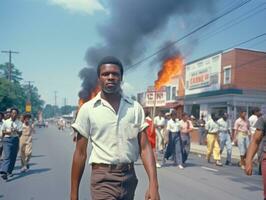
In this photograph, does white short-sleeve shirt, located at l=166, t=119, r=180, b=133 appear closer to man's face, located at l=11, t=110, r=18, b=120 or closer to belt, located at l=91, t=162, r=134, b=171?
man's face, located at l=11, t=110, r=18, b=120

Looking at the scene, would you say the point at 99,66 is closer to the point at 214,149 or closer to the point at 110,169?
the point at 110,169

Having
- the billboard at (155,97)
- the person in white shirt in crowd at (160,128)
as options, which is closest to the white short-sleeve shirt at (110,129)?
the billboard at (155,97)

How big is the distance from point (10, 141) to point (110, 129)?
21.7 ft

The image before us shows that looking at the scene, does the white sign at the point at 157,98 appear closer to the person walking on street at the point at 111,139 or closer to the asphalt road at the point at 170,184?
the asphalt road at the point at 170,184

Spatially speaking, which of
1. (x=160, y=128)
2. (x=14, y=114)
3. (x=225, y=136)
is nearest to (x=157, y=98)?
(x=160, y=128)

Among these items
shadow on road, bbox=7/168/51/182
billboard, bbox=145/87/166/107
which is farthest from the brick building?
shadow on road, bbox=7/168/51/182

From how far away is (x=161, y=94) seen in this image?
13.9 m

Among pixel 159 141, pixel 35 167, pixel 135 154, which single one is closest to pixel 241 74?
pixel 159 141

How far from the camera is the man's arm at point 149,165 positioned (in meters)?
2.89

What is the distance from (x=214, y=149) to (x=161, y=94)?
9.46ft

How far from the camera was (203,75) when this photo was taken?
103 feet

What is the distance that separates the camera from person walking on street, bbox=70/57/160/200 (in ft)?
9.80

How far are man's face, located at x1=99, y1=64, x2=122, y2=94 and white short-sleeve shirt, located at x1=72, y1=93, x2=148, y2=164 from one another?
0.10 metres

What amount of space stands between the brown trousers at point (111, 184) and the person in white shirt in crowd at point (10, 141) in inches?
246
